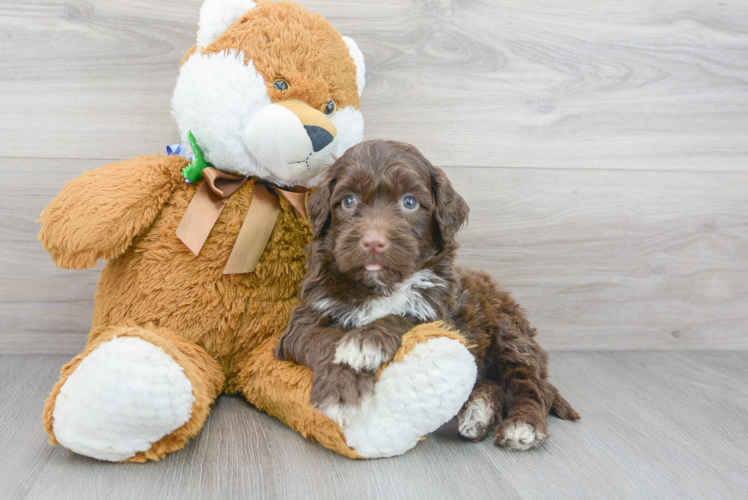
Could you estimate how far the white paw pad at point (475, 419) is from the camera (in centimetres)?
157

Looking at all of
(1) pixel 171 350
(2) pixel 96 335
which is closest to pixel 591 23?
(1) pixel 171 350

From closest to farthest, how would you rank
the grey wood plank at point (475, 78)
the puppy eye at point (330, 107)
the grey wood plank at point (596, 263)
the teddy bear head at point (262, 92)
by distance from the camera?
the teddy bear head at point (262, 92) < the puppy eye at point (330, 107) < the grey wood plank at point (475, 78) < the grey wood plank at point (596, 263)

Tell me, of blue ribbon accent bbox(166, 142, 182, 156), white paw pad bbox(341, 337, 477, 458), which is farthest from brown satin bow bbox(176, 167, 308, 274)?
white paw pad bbox(341, 337, 477, 458)

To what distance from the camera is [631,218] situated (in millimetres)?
2453

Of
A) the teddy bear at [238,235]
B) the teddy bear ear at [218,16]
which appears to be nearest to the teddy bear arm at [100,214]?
the teddy bear at [238,235]

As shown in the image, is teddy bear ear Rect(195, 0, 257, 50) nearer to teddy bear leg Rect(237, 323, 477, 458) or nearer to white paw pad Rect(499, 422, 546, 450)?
teddy bear leg Rect(237, 323, 477, 458)

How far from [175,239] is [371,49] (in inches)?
43.7

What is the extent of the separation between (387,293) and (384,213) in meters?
0.23

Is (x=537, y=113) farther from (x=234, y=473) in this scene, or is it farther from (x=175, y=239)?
(x=234, y=473)

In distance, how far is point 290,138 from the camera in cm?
152

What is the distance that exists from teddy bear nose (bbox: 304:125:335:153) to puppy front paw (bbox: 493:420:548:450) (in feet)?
3.14

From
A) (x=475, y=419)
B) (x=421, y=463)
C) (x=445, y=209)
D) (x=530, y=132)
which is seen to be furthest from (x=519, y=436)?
(x=530, y=132)

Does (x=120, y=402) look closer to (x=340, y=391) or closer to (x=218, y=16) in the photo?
(x=340, y=391)

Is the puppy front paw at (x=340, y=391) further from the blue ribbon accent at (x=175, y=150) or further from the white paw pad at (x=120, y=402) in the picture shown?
the blue ribbon accent at (x=175, y=150)
